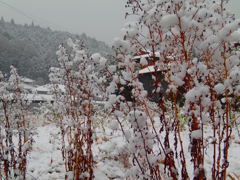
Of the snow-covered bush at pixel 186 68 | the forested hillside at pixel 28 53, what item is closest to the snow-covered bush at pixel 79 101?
the snow-covered bush at pixel 186 68

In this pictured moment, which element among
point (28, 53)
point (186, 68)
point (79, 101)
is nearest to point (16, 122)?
point (79, 101)

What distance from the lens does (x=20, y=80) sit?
3812 mm

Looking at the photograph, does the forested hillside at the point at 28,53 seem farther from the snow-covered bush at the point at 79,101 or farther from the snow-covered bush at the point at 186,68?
the snow-covered bush at the point at 186,68

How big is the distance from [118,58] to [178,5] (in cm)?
68

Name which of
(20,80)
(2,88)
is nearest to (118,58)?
(2,88)

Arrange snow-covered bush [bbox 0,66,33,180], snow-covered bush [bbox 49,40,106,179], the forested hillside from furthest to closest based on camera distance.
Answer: the forested hillside → snow-covered bush [bbox 0,66,33,180] → snow-covered bush [bbox 49,40,106,179]

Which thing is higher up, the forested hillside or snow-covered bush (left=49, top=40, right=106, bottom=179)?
the forested hillside

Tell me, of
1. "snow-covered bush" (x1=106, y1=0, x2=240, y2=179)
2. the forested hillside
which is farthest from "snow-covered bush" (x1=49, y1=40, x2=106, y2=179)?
the forested hillside

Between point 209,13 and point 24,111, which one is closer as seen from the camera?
point 209,13

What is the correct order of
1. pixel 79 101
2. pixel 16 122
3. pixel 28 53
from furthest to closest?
pixel 28 53
pixel 16 122
pixel 79 101

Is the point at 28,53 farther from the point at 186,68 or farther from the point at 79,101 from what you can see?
the point at 186,68

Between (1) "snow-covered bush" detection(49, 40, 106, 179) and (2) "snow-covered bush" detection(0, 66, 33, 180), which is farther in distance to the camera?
(2) "snow-covered bush" detection(0, 66, 33, 180)

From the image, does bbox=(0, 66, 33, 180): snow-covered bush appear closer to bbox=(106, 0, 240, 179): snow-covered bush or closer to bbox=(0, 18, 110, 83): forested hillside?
bbox=(106, 0, 240, 179): snow-covered bush

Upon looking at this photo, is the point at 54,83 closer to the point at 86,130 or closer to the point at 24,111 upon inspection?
the point at 24,111
